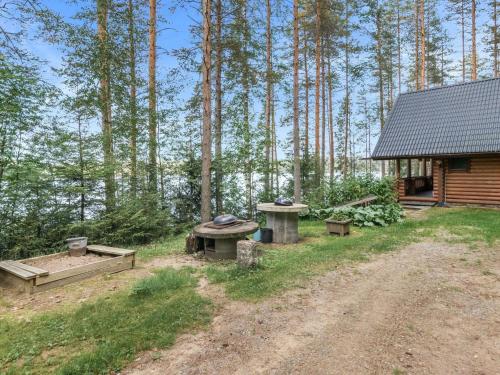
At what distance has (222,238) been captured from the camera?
16.4 feet

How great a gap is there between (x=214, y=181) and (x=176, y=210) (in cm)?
156

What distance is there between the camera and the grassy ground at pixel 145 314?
7.89ft

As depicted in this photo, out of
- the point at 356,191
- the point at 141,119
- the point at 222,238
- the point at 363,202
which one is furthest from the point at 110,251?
the point at 356,191

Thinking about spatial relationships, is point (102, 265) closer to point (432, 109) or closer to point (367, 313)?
point (367, 313)

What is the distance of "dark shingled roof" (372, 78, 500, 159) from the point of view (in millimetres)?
10219

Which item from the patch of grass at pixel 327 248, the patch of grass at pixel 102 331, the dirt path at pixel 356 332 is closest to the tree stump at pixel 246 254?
the patch of grass at pixel 327 248

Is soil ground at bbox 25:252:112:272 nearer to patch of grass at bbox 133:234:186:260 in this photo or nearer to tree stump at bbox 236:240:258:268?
patch of grass at bbox 133:234:186:260

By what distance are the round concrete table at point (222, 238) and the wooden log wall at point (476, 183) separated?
32.0 feet

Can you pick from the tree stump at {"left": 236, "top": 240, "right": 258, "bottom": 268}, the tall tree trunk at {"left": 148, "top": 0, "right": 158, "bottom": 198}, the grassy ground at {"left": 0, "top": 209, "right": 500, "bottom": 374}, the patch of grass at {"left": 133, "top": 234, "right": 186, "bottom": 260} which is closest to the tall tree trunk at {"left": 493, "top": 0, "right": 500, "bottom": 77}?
the grassy ground at {"left": 0, "top": 209, "right": 500, "bottom": 374}

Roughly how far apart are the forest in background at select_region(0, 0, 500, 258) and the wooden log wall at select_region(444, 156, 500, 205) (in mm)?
3115

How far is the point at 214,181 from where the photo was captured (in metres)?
9.30

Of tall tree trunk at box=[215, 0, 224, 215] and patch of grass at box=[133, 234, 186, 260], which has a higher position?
tall tree trunk at box=[215, 0, 224, 215]

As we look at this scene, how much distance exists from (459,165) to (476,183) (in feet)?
2.95

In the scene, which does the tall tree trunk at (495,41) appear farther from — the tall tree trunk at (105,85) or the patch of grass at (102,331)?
the patch of grass at (102,331)
